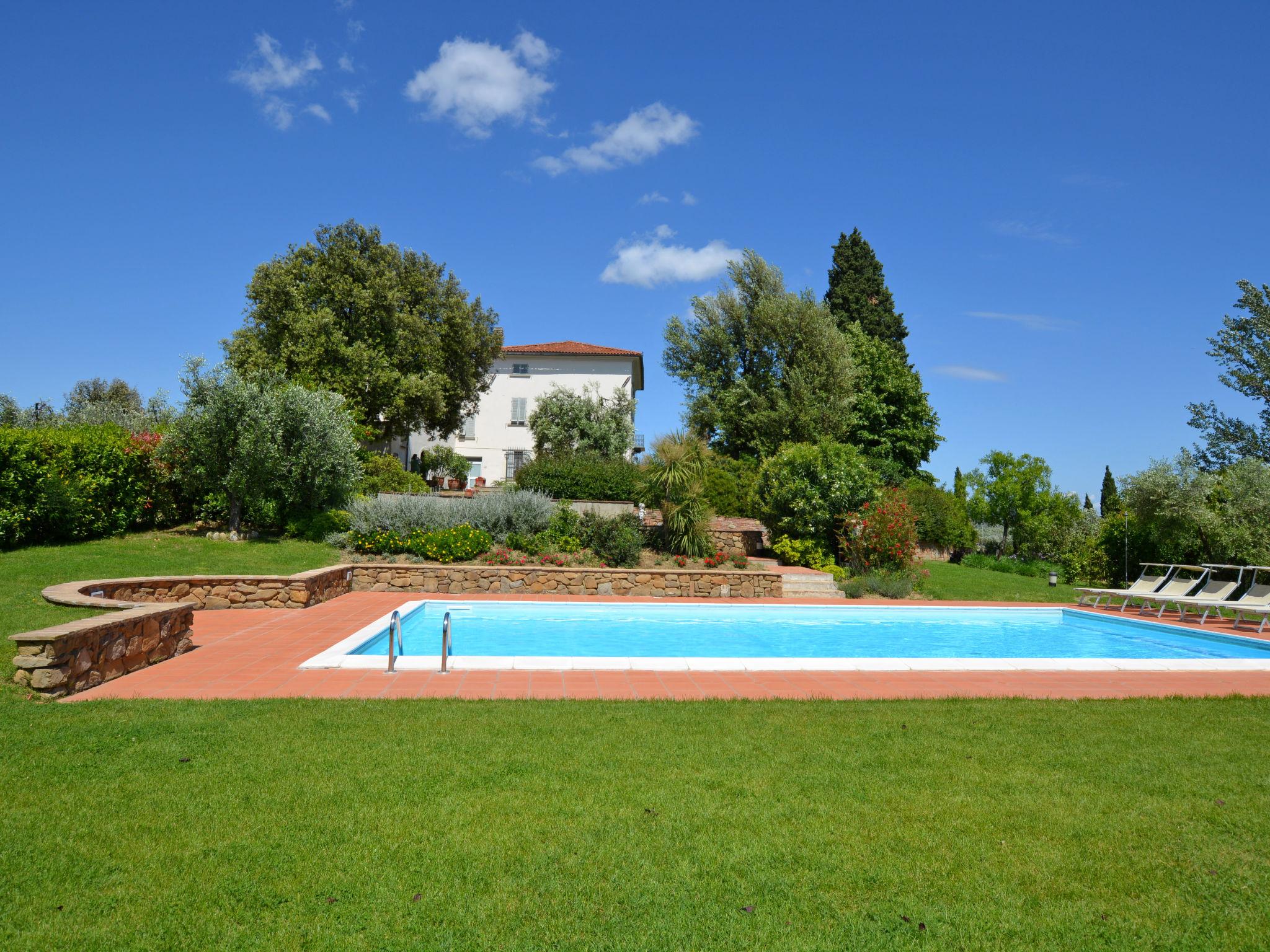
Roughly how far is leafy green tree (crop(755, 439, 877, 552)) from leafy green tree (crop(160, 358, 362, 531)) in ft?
35.5

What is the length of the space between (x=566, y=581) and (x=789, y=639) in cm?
495

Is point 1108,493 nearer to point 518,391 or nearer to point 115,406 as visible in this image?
point 518,391

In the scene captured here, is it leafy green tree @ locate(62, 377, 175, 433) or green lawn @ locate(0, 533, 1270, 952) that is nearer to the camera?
green lawn @ locate(0, 533, 1270, 952)

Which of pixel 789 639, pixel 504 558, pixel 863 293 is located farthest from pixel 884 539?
pixel 863 293

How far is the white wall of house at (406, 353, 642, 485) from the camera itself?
1473 inches

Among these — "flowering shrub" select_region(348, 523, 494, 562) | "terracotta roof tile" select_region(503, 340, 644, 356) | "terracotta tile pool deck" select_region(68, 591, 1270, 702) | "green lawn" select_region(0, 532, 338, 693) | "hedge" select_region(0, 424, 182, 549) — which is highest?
"terracotta roof tile" select_region(503, 340, 644, 356)

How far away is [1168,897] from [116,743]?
5.65 meters

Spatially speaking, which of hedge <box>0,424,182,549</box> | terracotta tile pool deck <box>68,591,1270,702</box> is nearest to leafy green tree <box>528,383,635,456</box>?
hedge <box>0,424,182,549</box>

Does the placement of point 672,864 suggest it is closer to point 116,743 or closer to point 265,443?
point 116,743

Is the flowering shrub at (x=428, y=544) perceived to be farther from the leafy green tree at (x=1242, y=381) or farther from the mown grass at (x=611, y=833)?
the leafy green tree at (x=1242, y=381)

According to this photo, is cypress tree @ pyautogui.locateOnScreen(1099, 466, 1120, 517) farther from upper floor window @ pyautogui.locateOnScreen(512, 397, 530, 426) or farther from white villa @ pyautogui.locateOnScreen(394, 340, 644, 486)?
upper floor window @ pyautogui.locateOnScreen(512, 397, 530, 426)

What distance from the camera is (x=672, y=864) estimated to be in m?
3.11

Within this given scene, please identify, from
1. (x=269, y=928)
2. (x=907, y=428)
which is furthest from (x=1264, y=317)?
(x=269, y=928)

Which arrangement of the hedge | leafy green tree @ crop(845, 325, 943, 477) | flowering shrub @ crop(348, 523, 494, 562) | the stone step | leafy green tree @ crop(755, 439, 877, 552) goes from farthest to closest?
1. leafy green tree @ crop(845, 325, 943, 477)
2. leafy green tree @ crop(755, 439, 877, 552)
3. the stone step
4. flowering shrub @ crop(348, 523, 494, 562)
5. the hedge
